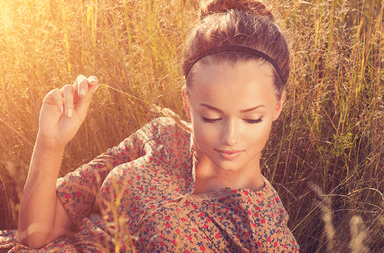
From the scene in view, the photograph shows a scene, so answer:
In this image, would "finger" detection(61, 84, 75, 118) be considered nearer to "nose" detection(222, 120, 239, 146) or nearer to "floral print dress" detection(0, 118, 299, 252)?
"floral print dress" detection(0, 118, 299, 252)

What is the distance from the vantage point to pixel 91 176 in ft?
6.20

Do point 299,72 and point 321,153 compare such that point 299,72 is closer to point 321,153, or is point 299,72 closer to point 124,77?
point 321,153

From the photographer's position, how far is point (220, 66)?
1.46 meters

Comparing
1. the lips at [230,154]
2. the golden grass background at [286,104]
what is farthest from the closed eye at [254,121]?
the golden grass background at [286,104]

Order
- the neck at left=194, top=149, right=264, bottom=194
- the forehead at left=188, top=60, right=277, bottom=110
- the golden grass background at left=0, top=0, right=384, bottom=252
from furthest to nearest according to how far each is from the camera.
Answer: the golden grass background at left=0, top=0, right=384, bottom=252 < the neck at left=194, top=149, right=264, bottom=194 < the forehead at left=188, top=60, right=277, bottom=110

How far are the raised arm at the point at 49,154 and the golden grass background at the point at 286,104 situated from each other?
43 centimetres

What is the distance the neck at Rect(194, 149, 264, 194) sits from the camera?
1645 millimetres

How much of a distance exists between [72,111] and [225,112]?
596 millimetres

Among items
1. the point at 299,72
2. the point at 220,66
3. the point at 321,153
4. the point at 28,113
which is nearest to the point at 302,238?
the point at 321,153

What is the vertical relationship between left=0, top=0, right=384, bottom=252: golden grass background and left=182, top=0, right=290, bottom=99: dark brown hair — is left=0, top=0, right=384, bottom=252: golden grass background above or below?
below

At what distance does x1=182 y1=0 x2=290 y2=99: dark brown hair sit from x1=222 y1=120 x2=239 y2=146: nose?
230 mm

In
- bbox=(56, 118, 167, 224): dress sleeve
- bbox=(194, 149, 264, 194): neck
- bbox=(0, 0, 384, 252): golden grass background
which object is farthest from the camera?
bbox=(0, 0, 384, 252): golden grass background

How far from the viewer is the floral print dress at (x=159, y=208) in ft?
5.00

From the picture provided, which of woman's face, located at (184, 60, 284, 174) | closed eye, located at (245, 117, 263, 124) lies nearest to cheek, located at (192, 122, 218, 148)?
woman's face, located at (184, 60, 284, 174)
